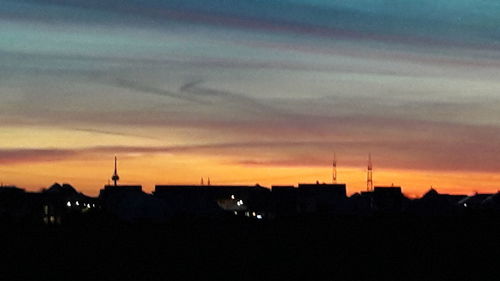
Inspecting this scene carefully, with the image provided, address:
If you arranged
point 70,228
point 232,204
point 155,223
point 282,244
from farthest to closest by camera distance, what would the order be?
1. point 232,204
2. point 155,223
3. point 70,228
4. point 282,244

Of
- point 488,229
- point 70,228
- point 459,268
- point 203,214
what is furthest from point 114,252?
point 203,214

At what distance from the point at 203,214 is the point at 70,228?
20.3 metres

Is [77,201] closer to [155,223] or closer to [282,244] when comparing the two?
[155,223]

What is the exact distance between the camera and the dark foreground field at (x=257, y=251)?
98.5ft

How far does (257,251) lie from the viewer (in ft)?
128

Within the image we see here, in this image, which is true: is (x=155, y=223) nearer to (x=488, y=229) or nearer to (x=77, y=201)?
(x=488, y=229)

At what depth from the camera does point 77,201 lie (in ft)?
297

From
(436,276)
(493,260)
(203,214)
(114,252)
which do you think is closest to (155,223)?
(203,214)

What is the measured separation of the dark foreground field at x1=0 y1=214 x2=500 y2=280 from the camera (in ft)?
98.5

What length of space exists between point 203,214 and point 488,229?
85.9 feet

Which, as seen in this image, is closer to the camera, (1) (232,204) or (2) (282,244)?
(2) (282,244)

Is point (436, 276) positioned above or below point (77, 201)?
below

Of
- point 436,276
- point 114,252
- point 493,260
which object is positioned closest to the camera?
point 436,276

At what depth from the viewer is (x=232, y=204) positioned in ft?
330
